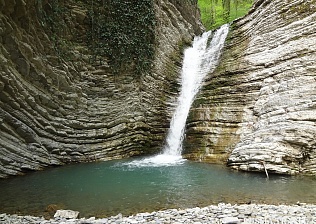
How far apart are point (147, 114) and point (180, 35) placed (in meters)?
7.28

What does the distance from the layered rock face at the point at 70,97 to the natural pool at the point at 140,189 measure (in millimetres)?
1292

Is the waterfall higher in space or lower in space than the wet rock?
higher

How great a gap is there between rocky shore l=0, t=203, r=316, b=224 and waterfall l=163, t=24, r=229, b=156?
7.82 metres

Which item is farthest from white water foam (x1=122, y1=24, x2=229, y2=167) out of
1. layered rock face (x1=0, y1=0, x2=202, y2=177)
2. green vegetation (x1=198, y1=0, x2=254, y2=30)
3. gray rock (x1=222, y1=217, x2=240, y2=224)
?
green vegetation (x1=198, y1=0, x2=254, y2=30)

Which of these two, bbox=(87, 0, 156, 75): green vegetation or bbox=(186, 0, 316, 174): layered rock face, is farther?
bbox=(87, 0, 156, 75): green vegetation

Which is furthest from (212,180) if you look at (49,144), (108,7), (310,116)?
(108,7)

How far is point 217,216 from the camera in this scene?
5.14m

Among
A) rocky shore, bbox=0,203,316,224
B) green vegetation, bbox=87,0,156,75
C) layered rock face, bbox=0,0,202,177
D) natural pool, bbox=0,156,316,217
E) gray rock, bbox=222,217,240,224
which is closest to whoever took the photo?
gray rock, bbox=222,217,240,224

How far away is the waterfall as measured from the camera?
14195mm

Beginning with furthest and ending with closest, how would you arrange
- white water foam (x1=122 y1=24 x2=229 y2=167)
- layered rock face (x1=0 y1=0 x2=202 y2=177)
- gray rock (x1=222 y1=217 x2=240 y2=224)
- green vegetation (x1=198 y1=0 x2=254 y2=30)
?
green vegetation (x1=198 y1=0 x2=254 y2=30)
white water foam (x1=122 y1=24 x2=229 y2=167)
layered rock face (x1=0 y1=0 x2=202 y2=177)
gray rock (x1=222 y1=217 x2=240 y2=224)

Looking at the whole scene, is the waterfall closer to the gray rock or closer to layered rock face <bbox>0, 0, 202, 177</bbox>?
layered rock face <bbox>0, 0, 202, 177</bbox>

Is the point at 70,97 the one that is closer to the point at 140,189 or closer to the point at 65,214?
the point at 140,189

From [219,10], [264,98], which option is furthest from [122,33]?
[219,10]

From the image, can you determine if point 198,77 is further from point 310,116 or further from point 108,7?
point 310,116
